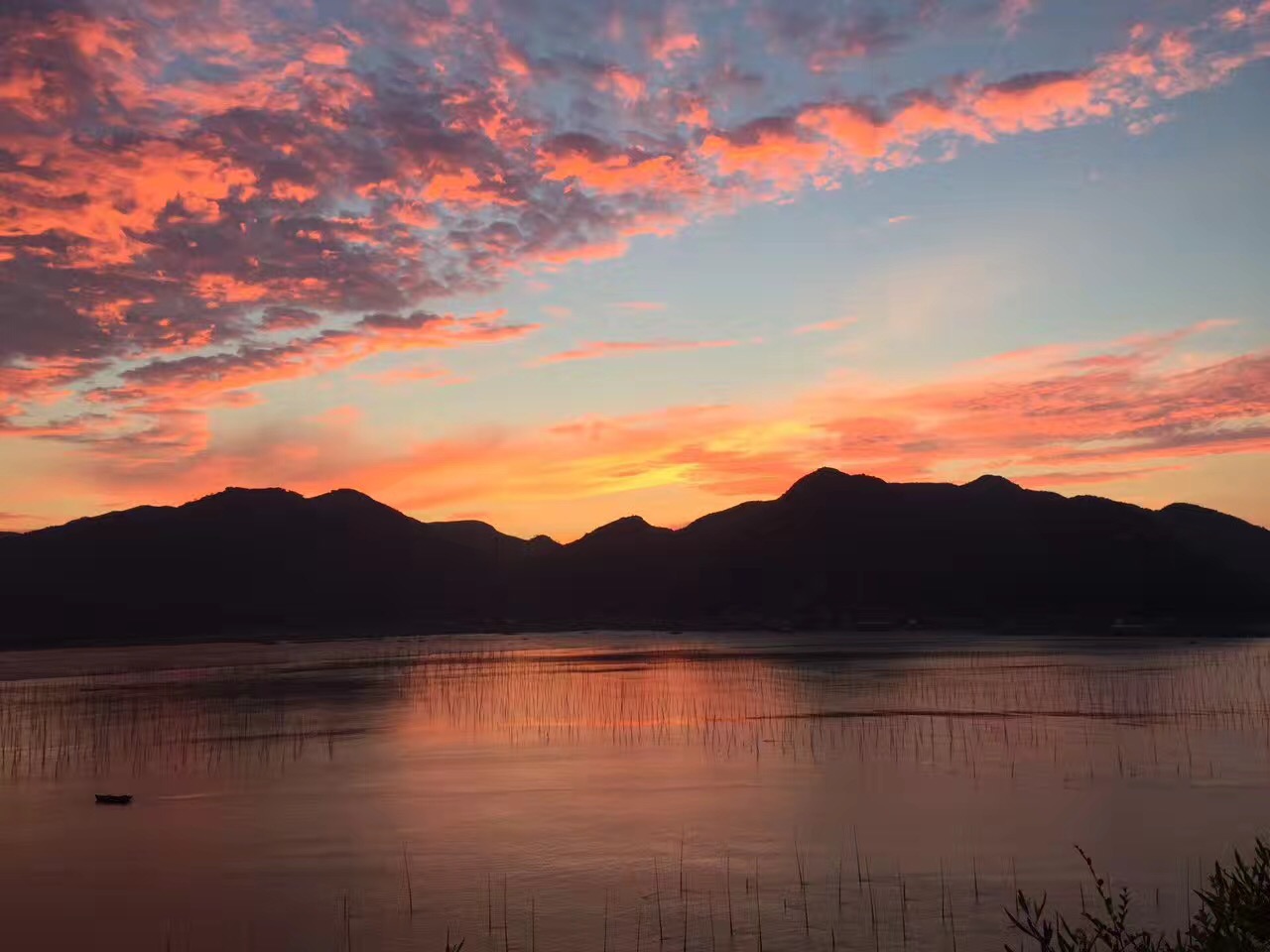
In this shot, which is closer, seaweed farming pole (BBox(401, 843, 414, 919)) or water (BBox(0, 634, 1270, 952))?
water (BBox(0, 634, 1270, 952))

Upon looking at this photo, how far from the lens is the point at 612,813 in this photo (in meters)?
31.2

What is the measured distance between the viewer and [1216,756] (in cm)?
3853

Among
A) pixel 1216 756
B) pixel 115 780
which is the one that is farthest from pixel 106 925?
pixel 1216 756

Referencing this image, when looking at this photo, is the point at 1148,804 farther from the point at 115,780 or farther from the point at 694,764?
the point at 115,780

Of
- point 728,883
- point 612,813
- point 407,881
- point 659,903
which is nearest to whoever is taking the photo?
point 659,903

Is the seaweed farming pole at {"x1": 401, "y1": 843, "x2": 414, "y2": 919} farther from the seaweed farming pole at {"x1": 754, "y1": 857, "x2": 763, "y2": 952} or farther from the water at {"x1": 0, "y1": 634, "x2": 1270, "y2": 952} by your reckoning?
the seaweed farming pole at {"x1": 754, "y1": 857, "x2": 763, "y2": 952}

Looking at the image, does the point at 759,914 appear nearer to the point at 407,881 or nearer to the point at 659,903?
the point at 659,903

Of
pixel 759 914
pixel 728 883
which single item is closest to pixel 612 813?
pixel 728 883

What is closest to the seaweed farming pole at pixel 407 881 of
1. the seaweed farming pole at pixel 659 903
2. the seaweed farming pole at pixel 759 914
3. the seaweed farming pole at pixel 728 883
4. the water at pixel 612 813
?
the water at pixel 612 813

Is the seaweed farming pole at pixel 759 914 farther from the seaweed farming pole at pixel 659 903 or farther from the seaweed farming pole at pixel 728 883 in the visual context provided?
the seaweed farming pole at pixel 659 903

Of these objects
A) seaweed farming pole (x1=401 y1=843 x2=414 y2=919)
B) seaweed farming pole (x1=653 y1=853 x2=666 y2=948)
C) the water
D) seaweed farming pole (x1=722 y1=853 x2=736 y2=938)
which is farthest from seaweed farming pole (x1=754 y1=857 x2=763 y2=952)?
seaweed farming pole (x1=401 y1=843 x2=414 y2=919)

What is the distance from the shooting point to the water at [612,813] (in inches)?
840

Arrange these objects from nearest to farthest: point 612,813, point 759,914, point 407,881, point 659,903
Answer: point 759,914 → point 659,903 → point 407,881 → point 612,813

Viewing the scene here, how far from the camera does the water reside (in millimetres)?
21328
